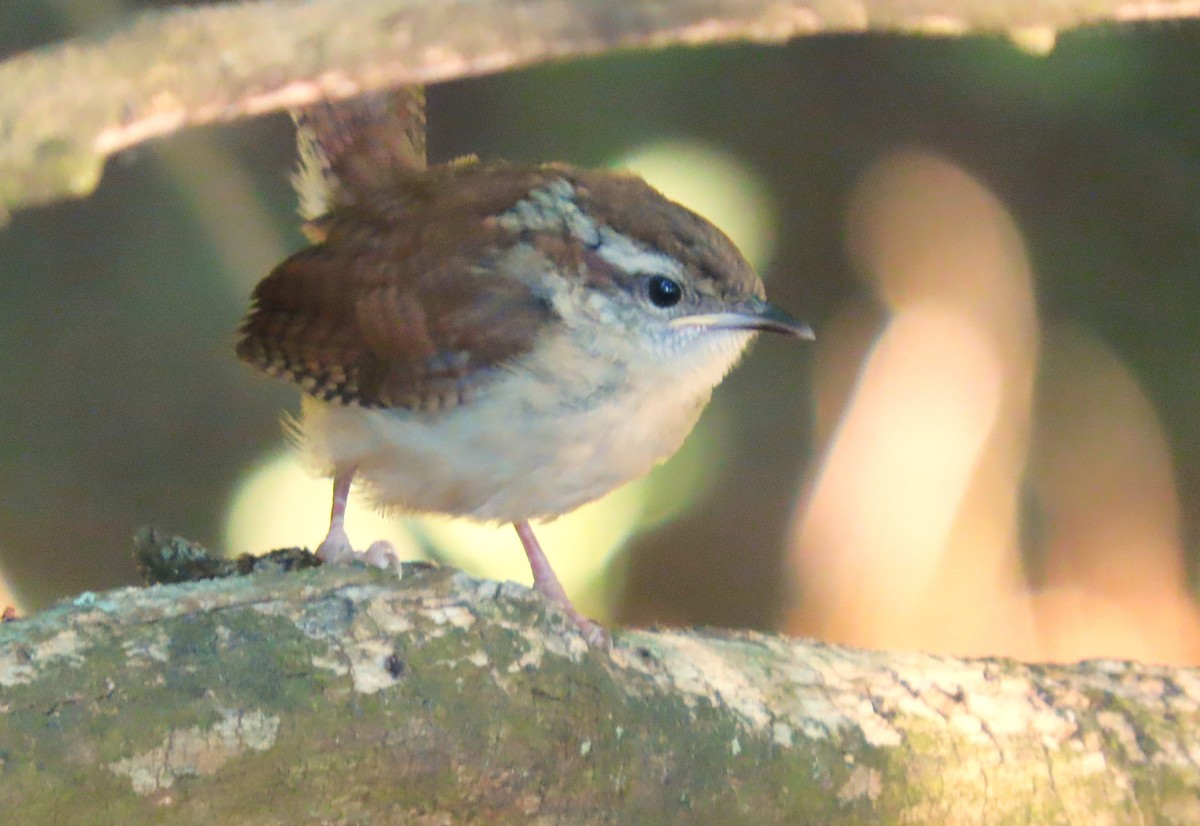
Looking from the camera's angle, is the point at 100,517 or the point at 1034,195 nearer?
the point at 100,517

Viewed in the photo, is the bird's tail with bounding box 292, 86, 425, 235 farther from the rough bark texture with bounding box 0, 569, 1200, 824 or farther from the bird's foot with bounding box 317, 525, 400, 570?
the rough bark texture with bounding box 0, 569, 1200, 824

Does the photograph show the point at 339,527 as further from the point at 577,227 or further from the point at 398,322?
the point at 577,227

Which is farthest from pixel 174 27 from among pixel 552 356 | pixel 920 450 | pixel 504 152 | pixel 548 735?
pixel 920 450

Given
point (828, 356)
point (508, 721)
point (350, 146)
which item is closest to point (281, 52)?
point (350, 146)

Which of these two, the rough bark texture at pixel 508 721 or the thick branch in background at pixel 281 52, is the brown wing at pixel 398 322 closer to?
the thick branch in background at pixel 281 52

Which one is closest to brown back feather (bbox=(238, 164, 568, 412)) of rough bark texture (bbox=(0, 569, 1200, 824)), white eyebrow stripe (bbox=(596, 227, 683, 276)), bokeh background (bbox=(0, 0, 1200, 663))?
white eyebrow stripe (bbox=(596, 227, 683, 276))

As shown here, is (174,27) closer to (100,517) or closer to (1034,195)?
(100,517)
